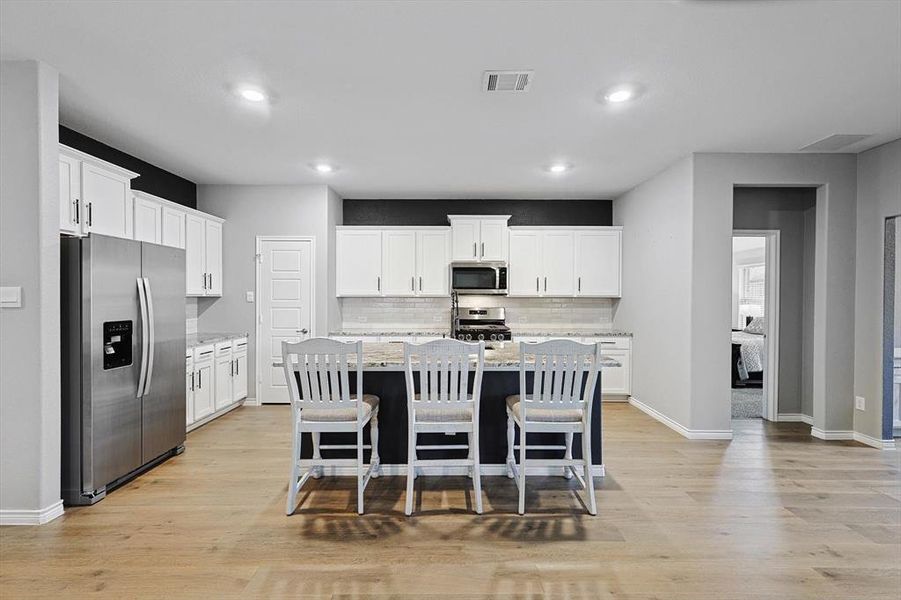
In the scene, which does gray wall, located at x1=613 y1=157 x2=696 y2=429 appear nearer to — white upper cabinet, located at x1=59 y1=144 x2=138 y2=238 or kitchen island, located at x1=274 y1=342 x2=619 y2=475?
kitchen island, located at x1=274 y1=342 x2=619 y2=475

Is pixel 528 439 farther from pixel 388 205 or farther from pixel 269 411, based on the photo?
pixel 388 205

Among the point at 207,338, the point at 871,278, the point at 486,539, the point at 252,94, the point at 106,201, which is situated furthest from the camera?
the point at 207,338

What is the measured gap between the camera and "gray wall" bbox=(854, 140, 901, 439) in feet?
14.4

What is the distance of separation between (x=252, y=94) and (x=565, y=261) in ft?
14.9

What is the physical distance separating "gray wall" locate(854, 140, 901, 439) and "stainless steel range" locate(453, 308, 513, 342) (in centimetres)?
356

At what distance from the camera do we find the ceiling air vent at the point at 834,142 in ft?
13.4

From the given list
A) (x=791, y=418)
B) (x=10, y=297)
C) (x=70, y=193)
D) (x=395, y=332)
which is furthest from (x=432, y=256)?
(x=791, y=418)

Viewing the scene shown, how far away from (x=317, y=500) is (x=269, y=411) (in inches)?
107

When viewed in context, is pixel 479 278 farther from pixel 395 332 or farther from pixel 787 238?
pixel 787 238

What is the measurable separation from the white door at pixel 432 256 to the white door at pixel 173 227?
2799 millimetres

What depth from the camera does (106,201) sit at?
12.7 ft

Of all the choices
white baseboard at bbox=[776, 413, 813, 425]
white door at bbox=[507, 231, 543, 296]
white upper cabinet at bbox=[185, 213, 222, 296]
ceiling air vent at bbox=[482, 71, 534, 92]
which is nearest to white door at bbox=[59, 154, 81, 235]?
white upper cabinet at bbox=[185, 213, 222, 296]

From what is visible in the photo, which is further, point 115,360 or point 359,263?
point 359,263

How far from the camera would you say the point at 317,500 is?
3.23m
